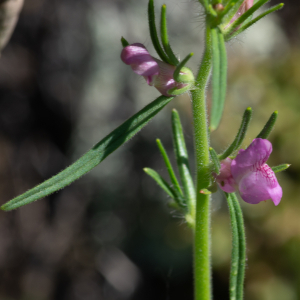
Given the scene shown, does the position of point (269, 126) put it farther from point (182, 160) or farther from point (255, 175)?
point (182, 160)

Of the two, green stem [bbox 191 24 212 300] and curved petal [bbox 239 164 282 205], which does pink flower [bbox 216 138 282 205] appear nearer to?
curved petal [bbox 239 164 282 205]

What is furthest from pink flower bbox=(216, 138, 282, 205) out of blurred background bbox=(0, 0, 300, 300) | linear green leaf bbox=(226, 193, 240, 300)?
blurred background bbox=(0, 0, 300, 300)

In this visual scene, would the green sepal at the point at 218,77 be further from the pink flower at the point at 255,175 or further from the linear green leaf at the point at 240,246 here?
the linear green leaf at the point at 240,246

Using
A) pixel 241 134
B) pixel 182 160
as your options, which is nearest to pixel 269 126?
pixel 241 134

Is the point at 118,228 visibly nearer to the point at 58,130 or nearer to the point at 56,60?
the point at 58,130

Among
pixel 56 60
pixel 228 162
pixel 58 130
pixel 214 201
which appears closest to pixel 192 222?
pixel 228 162

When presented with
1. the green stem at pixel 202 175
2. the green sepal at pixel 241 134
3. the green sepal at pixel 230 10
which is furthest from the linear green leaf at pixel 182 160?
the green sepal at pixel 230 10
